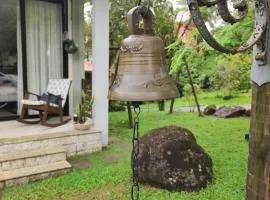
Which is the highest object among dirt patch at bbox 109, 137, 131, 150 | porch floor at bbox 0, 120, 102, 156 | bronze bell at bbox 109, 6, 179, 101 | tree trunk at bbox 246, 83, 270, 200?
bronze bell at bbox 109, 6, 179, 101

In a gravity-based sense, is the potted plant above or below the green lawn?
above

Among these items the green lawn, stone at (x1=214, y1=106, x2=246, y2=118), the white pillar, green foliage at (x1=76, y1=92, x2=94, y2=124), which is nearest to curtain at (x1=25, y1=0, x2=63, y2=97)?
green foliage at (x1=76, y1=92, x2=94, y2=124)

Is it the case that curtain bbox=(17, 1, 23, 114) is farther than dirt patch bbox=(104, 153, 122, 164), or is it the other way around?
curtain bbox=(17, 1, 23, 114)

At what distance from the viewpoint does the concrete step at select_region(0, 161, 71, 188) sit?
402 cm

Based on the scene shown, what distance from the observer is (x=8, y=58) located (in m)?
6.30

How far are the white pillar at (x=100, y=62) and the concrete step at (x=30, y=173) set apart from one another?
1318mm

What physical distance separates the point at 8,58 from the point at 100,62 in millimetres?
2060

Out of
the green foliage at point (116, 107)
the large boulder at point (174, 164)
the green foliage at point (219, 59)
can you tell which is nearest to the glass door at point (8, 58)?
the green foliage at point (219, 59)

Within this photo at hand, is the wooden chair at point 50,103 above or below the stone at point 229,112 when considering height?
above

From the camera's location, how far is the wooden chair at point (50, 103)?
5.70m

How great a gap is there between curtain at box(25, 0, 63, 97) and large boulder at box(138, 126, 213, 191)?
3390mm

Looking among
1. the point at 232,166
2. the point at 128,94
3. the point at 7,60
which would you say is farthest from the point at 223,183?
the point at 7,60

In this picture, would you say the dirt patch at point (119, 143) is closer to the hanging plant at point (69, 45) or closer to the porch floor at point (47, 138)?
the porch floor at point (47, 138)

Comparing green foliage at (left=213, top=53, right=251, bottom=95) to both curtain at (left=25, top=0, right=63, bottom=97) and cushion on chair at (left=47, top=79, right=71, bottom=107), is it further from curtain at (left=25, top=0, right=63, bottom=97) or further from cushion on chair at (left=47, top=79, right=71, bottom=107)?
cushion on chair at (left=47, top=79, right=71, bottom=107)
